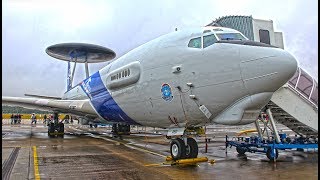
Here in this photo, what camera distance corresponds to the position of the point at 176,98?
9.66 meters

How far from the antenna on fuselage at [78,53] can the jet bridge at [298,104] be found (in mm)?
25201

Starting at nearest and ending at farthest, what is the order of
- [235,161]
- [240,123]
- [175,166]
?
[240,123], [175,166], [235,161]

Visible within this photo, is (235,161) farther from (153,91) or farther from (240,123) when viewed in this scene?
(153,91)

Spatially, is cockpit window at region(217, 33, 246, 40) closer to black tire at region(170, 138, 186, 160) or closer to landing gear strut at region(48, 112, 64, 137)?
black tire at region(170, 138, 186, 160)

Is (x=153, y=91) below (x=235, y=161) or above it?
above

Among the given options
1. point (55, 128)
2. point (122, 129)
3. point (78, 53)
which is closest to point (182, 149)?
point (122, 129)

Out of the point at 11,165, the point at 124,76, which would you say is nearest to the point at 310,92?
the point at 124,76

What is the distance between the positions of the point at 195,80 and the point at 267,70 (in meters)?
2.10

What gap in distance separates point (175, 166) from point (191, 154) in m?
0.89

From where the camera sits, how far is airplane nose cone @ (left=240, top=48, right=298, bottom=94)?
7.82 m

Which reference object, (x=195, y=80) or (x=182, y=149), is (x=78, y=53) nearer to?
(x=182, y=149)

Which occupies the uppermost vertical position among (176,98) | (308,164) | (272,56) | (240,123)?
(272,56)

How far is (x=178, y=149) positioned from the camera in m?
10.1

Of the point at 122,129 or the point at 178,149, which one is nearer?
the point at 178,149
